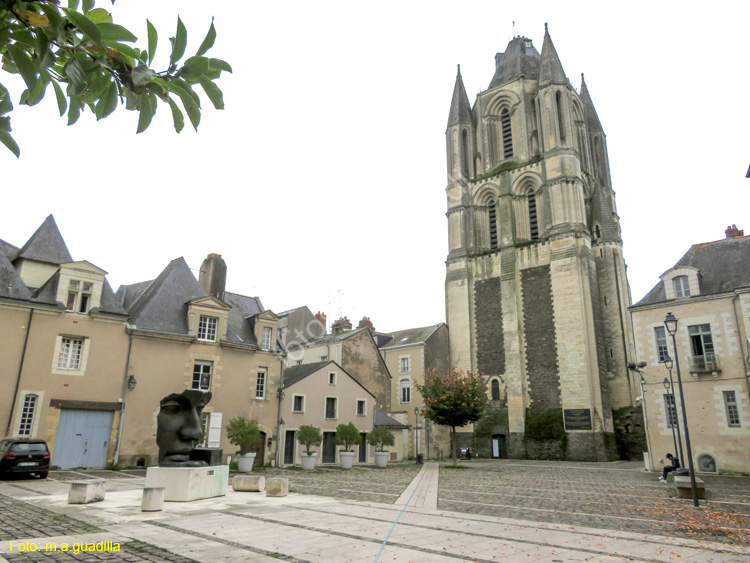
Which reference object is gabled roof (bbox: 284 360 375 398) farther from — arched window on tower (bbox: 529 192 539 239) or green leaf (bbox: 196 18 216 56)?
green leaf (bbox: 196 18 216 56)

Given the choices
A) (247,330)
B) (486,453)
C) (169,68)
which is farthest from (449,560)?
(486,453)

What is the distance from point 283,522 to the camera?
334 inches

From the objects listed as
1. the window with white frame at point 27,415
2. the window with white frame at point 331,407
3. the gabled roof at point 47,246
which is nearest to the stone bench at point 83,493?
the window with white frame at point 27,415

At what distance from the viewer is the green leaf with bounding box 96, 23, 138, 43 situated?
1807 millimetres

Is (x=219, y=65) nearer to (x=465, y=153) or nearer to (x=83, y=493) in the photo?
(x=83, y=493)

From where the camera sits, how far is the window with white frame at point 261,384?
80.4 ft

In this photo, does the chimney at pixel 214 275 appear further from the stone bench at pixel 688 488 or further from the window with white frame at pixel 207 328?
the stone bench at pixel 688 488

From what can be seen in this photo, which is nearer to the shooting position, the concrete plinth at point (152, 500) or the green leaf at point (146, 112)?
the green leaf at point (146, 112)

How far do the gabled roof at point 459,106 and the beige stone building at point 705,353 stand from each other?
27634 mm

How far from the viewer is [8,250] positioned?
827 inches

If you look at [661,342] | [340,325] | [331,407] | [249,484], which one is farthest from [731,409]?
[340,325]

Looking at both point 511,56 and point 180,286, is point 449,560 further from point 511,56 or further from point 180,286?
point 511,56

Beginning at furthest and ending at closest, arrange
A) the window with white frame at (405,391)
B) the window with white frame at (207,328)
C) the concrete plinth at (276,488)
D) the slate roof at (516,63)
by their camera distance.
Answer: the slate roof at (516,63), the window with white frame at (405,391), the window with white frame at (207,328), the concrete plinth at (276,488)

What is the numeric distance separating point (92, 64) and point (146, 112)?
241mm
